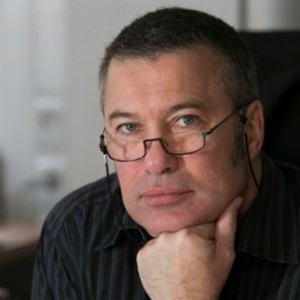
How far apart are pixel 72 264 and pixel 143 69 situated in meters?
0.49

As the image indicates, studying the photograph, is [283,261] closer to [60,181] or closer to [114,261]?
[114,261]

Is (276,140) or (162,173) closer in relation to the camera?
(162,173)

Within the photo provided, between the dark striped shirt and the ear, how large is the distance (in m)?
0.11

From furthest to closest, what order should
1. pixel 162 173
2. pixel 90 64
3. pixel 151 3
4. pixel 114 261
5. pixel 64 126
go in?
pixel 64 126 → pixel 90 64 → pixel 151 3 → pixel 114 261 → pixel 162 173

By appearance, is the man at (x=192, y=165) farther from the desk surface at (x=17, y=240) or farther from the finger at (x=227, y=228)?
the desk surface at (x=17, y=240)

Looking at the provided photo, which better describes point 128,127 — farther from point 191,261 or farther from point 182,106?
point 191,261

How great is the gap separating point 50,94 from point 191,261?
5.94 ft

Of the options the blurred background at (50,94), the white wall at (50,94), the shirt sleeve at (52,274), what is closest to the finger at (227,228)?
the shirt sleeve at (52,274)

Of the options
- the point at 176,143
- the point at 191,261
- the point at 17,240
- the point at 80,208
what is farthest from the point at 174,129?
the point at 17,240

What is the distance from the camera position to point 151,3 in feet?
8.17

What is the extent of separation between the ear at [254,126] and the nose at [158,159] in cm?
18

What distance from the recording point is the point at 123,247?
4.81 feet

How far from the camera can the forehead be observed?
1.27 meters

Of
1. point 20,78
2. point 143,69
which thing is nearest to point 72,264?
point 143,69
